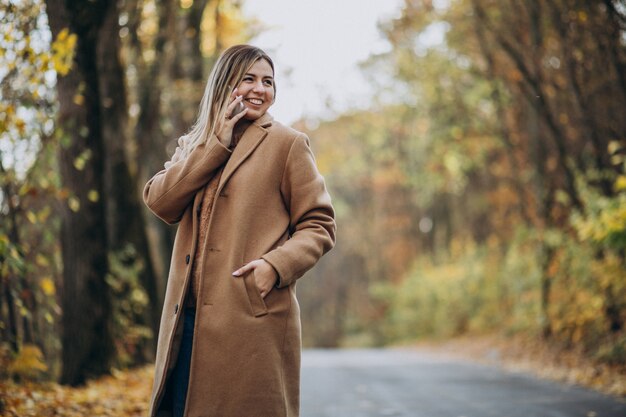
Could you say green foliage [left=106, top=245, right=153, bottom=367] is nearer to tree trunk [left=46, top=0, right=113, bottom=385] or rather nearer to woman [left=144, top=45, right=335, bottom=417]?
tree trunk [left=46, top=0, right=113, bottom=385]

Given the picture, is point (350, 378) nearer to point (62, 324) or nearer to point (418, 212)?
point (62, 324)

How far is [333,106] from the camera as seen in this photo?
87.1 ft

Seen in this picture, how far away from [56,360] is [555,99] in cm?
989

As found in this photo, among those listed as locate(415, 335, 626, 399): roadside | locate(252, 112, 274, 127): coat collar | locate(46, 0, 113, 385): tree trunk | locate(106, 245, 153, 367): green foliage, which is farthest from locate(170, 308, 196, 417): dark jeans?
locate(106, 245, 153, 367): green foliage

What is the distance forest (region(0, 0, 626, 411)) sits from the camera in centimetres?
830

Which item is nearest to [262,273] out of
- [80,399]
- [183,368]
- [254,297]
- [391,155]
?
[254,297]

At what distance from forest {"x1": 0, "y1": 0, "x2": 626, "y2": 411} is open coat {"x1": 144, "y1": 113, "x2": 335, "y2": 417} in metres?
2.63

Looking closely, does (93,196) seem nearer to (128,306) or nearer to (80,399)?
(80,399)

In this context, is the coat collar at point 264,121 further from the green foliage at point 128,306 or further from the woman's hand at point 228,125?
the green foliage at point 128,306

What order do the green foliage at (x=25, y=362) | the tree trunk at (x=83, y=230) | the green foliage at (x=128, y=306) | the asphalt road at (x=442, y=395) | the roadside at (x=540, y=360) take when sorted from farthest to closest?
1. the green foliage at (x=128, y=306)
2. the roadside at (x=540, y=360)
3. the tree trunk at (x=83, y=230)
4. the green foliage at (x=25, y=362)
5. the asphalt road at (x=442, y=395)

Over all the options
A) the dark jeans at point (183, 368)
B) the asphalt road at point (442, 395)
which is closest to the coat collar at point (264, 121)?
the dark jeans at point (183, 368)

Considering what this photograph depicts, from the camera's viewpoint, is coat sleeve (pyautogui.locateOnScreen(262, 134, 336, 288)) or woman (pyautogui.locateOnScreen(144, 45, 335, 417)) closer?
woman (pyautogui.locateOnScreen(144, 45, 335, 417))

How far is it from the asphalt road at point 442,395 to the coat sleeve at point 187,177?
14.3 ft

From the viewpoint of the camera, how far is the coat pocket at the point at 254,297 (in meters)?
3.16
